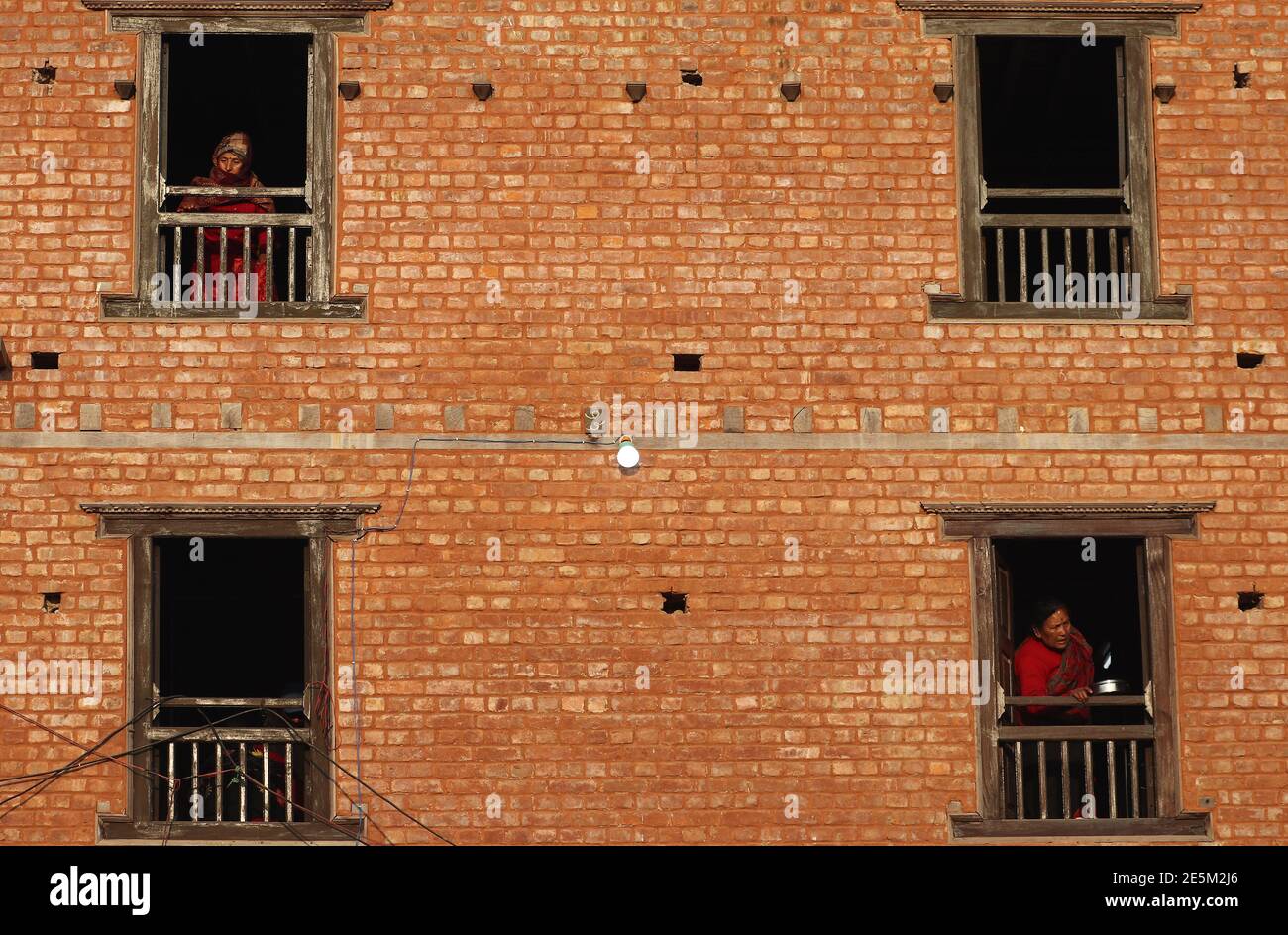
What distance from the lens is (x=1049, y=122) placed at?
16.4m

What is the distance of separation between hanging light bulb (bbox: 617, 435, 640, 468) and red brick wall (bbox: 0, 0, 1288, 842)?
0.39 ft

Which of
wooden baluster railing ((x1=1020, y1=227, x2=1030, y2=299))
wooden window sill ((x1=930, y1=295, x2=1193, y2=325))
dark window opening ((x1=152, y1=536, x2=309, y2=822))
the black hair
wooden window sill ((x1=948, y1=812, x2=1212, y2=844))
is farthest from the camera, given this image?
dark window opening ((x1=152, y1=536, x2=309, y2=822))

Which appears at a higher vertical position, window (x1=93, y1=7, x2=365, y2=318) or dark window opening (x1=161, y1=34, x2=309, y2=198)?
dark window opening (x1=161, y1=34, x2=309, y2=198)

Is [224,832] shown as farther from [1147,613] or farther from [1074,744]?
[1147,613]

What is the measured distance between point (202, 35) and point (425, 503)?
3605 millimetres

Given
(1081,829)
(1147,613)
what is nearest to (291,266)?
(1147,613)

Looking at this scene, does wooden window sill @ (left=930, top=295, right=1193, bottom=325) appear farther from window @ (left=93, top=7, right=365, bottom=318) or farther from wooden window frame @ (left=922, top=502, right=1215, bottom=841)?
window @ (left=93, top=7, right=365, bottom=318)

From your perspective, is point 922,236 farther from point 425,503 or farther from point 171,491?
point 171,491

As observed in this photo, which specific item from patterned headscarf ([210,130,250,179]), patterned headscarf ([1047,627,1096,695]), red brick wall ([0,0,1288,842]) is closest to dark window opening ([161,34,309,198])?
patterned headscarf ([210,130,250,179])

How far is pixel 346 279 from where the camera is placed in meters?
12.0

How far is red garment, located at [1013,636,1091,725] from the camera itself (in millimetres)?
12266

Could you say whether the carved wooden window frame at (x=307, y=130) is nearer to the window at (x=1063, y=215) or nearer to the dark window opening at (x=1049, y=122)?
the window at (x=1063, y=215)

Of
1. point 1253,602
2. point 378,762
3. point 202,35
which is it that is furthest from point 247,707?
point 1253,602

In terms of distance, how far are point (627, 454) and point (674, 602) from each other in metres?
1.02
